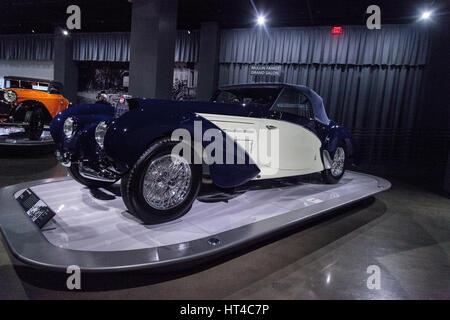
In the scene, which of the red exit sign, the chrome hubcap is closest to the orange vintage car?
the chrome hubcap

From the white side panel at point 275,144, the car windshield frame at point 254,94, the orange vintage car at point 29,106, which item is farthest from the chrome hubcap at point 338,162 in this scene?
the orange vintage car at point 29,106

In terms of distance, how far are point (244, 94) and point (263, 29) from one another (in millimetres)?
6348

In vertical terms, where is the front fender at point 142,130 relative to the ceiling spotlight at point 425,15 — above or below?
below

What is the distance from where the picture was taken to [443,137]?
7445 millimetres

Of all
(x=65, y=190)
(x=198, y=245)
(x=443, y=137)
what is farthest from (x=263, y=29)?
(x=198, y=245)

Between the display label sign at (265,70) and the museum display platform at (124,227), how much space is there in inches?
250

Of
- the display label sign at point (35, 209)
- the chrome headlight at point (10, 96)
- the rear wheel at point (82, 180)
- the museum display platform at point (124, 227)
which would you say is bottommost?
the museum display platform at point (124, 227)

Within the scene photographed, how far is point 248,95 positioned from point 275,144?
0.89 m

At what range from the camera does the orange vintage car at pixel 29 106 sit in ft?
19.6

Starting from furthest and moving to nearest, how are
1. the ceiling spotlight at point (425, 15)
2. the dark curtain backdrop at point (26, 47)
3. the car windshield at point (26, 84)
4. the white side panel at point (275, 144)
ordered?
the dark curtain backdrop at point (26, 47) < the car windshield at point (26, 84) < the ceiling spotlight at point (425, 15) < the white side panel at point (275, 144)

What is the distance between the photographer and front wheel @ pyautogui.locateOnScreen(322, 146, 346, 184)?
4.12 m

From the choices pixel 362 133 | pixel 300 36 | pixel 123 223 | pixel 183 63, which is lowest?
pixel 123 223

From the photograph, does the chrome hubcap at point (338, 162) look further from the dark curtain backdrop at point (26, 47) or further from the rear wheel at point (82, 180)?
the dark curtain backdrop at point (26, 47)

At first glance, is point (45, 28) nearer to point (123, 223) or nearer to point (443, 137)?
point (123, 223)
